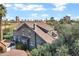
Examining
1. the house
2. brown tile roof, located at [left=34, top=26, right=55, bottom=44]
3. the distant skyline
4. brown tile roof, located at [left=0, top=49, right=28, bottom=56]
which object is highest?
the distant skyline

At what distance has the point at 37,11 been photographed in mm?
2471

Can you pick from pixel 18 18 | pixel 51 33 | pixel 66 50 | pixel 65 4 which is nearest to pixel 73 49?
pixel 66 50

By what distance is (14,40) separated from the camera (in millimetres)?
2482

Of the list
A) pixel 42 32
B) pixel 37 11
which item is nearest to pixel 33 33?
pixel 42 32

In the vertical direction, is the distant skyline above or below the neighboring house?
above

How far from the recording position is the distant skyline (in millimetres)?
2457

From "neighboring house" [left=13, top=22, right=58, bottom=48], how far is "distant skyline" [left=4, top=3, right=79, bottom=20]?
0.07m

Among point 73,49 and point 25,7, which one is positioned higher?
point 25,7

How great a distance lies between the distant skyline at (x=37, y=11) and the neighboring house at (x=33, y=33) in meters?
0.07

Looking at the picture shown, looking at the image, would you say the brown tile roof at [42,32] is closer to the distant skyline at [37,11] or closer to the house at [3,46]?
the distant skyline at [37,11]

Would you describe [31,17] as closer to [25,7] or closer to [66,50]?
[25,7]

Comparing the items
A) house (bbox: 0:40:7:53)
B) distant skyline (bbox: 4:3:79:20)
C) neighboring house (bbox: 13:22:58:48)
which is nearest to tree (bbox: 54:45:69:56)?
neighboring house (bbox: 13:22:58:48)

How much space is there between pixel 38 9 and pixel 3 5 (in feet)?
0.99

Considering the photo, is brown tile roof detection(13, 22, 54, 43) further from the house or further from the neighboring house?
the house
